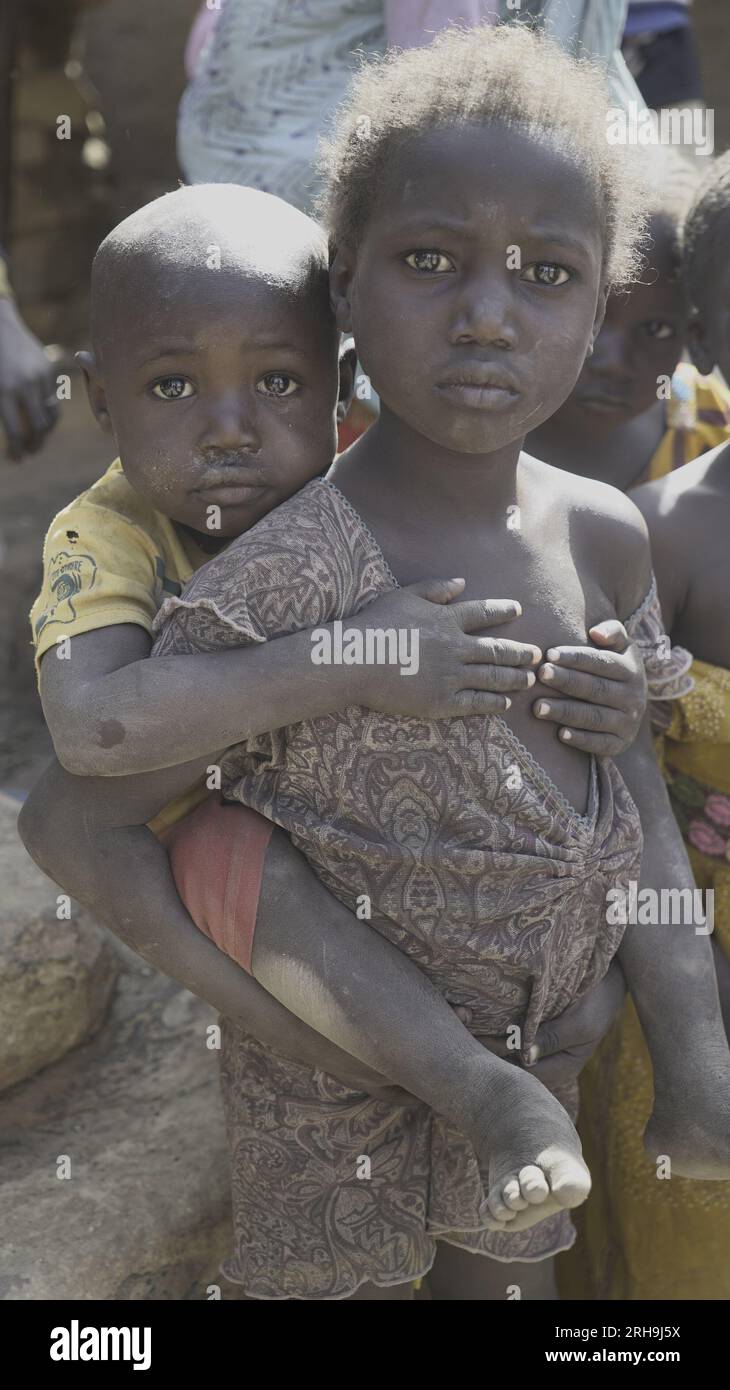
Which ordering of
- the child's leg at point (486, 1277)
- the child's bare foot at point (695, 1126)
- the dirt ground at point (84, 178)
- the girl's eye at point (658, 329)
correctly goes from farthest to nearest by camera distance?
the dirt ground at point (84, 178) → the girl's eye at point (658, 329) → the child's leg at point (486, 1277) → the child's bare foot at point (695, 1126)

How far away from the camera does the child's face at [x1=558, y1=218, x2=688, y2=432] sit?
2561 mm

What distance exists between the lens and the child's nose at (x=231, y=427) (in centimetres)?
178

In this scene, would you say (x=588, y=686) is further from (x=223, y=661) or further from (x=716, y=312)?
(x=716, y=312)

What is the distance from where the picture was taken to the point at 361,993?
67.8 inches

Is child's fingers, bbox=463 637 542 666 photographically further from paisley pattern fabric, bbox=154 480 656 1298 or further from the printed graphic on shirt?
the printed graphic on shirt

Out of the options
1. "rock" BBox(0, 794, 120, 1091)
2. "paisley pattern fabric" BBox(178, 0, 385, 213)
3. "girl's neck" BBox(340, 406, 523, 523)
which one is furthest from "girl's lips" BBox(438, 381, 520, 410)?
"rock" BBox(0, 794, 120, 1091)

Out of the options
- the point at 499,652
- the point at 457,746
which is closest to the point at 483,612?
the point at 499,652

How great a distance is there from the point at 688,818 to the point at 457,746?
767mm

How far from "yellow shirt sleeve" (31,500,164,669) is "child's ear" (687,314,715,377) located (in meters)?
0.98

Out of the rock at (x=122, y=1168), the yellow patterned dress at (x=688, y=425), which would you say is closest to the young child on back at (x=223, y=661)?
the rock at (x=122, y=1168)

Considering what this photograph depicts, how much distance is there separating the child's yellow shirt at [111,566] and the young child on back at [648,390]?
948 mm

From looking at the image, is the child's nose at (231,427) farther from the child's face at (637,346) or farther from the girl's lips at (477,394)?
the child's face at (637,346)

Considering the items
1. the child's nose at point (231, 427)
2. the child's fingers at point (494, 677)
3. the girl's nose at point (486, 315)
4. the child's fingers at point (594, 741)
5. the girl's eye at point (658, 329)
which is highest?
the girl's eye at point (658, 329)

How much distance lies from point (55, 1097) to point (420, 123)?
1.73 metres
